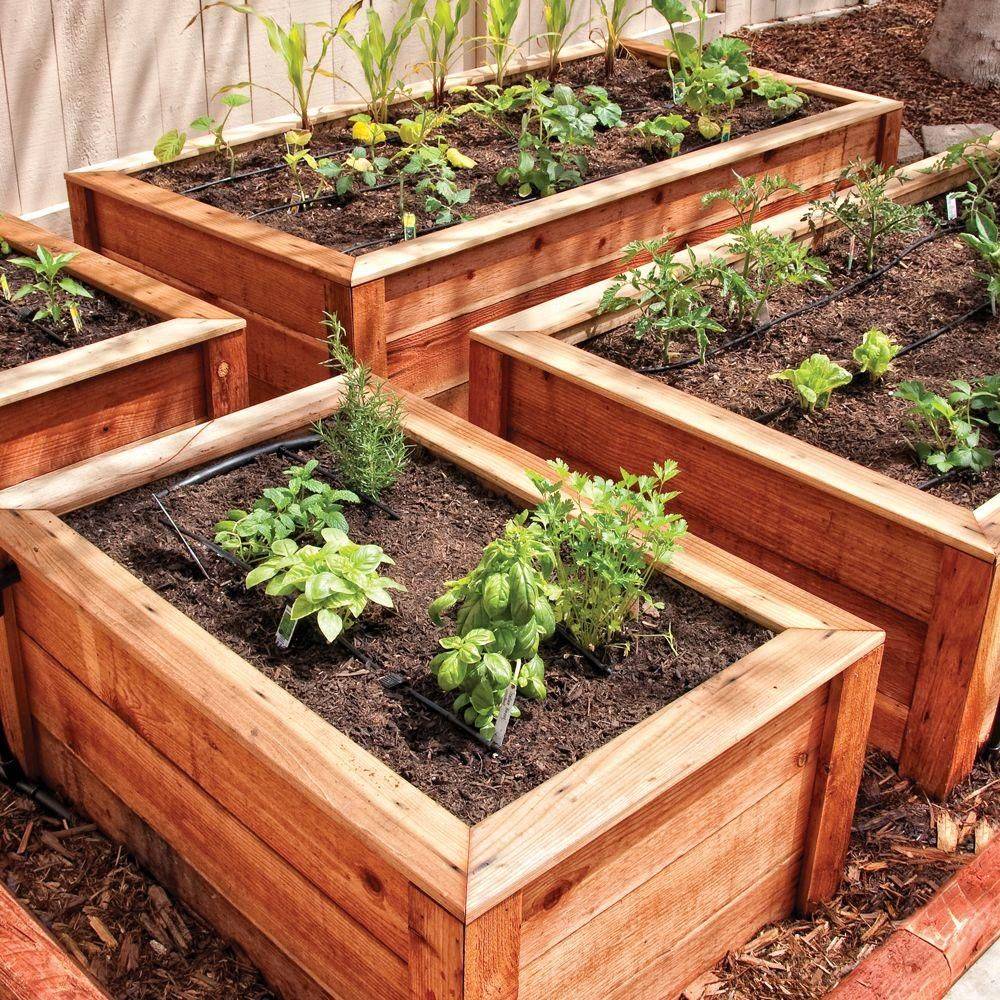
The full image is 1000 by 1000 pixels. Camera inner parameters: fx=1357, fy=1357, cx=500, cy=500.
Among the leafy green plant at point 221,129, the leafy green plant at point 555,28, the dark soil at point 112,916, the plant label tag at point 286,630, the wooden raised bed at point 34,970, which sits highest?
the leafy green plant at point 555,28

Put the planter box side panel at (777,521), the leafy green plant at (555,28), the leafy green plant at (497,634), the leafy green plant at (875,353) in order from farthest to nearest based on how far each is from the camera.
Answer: the leafy green plant at (555,28) → the leafy green plant at (875,353) → the planter box side panel at (777,521) → the leafy green plant at (497,634)

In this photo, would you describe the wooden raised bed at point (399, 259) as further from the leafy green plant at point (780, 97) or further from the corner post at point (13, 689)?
the corner post at point (13, 689)

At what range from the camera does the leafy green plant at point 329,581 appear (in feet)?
7.14

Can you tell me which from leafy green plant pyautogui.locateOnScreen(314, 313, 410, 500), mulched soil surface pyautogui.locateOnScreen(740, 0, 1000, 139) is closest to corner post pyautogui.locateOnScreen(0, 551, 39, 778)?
leafy green plant pyautogui.locateOnScreen(314, 313, 410, 500)

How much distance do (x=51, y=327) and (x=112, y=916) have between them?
4.77 ft

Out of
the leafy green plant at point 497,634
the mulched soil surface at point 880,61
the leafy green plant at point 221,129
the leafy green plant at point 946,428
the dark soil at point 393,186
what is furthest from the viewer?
the mulched soil surface at point 880,61

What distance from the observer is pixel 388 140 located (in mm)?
4406

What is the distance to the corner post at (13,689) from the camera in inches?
99.7

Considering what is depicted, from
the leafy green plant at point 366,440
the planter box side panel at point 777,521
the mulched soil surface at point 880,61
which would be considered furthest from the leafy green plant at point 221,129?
the mulched soil surface at point 880,61

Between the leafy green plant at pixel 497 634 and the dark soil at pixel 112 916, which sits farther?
the dark soil at pixel 112 916

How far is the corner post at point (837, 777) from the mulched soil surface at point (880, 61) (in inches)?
175

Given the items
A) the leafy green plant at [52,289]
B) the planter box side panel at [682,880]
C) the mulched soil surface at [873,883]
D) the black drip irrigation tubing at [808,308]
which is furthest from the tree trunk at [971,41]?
the planter box side panel at [682,880]

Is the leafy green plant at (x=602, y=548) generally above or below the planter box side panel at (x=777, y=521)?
above

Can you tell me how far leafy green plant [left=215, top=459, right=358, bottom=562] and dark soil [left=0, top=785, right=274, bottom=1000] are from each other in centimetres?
64
